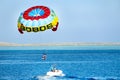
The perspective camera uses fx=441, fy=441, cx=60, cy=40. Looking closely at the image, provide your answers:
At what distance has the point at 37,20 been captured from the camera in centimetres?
4681

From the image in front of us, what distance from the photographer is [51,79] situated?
53.0 meters

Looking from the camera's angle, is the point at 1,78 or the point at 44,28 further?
the point at 1,78

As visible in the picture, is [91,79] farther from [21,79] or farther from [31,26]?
[31,26]

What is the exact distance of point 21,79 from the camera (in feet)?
186

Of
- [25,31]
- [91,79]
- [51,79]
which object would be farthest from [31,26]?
[91,79]

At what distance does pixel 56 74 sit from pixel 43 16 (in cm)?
1127

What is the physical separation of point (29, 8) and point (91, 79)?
13.4 meters

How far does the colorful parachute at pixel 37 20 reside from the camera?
153 ft

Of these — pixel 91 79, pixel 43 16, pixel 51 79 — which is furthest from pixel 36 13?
pixel 91 79

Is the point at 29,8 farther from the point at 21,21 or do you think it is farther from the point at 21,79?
the point at 21,79

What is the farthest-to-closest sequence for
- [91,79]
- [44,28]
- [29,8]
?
[91,79]
[29,8]
[44,28]

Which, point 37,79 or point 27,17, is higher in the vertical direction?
point 27,17

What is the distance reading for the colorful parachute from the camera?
46.6 metres

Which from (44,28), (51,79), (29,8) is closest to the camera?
(44,28)
